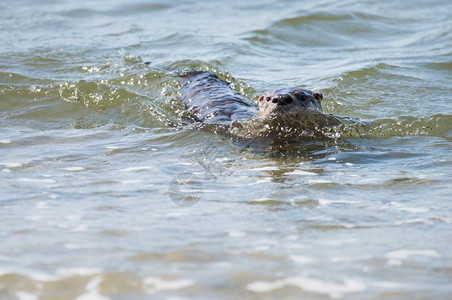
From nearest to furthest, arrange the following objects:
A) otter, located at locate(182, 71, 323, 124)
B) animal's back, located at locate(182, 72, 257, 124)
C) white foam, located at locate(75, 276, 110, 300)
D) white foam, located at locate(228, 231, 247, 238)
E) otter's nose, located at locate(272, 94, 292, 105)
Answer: white foam, located at locate(75, 276, 110, 300), white foam, located at locate(228, 231, 247, 238), otter's nose, located at locate(272, 94, 292, 105), otter, located at locate(182, 71, 323, 124), animal's back, located at locate(182, 72, 257, 124)

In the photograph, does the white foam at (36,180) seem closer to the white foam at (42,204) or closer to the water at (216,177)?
the water at (216,177)

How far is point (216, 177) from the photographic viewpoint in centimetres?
396

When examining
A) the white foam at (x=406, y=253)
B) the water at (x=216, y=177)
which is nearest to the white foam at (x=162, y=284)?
the water at (x=216, y=177)

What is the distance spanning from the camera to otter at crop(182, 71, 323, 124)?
191 inches

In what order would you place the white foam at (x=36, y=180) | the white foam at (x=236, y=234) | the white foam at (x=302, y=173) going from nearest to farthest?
1. the white foam at (x=236, y=234)
2. the white foam at (x=36, y=180)
3. the white foam at (x=302, y=173)

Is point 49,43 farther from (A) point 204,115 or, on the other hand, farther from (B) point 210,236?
(B) point 210,236

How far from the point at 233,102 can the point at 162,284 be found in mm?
3968

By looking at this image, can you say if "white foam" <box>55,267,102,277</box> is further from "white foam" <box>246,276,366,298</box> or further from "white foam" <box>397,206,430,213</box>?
"white foam" <box>397,206,430,213</box>

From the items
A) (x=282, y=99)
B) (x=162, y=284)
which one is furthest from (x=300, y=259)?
(x=282, y=99)

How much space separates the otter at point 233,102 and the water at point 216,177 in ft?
0.71

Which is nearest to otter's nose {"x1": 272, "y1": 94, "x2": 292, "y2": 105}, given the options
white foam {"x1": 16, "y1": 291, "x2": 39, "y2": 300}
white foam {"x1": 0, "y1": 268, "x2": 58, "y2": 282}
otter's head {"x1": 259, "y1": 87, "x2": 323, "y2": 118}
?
otter's head {"x1": 259, "y1": 87, "x2": 323, "y2": 118}

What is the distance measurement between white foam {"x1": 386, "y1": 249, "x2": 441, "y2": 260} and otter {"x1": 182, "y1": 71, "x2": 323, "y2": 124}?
7.79ft

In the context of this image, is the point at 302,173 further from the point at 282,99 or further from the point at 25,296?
the point at 25,296

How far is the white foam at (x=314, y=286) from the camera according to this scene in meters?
2.20
